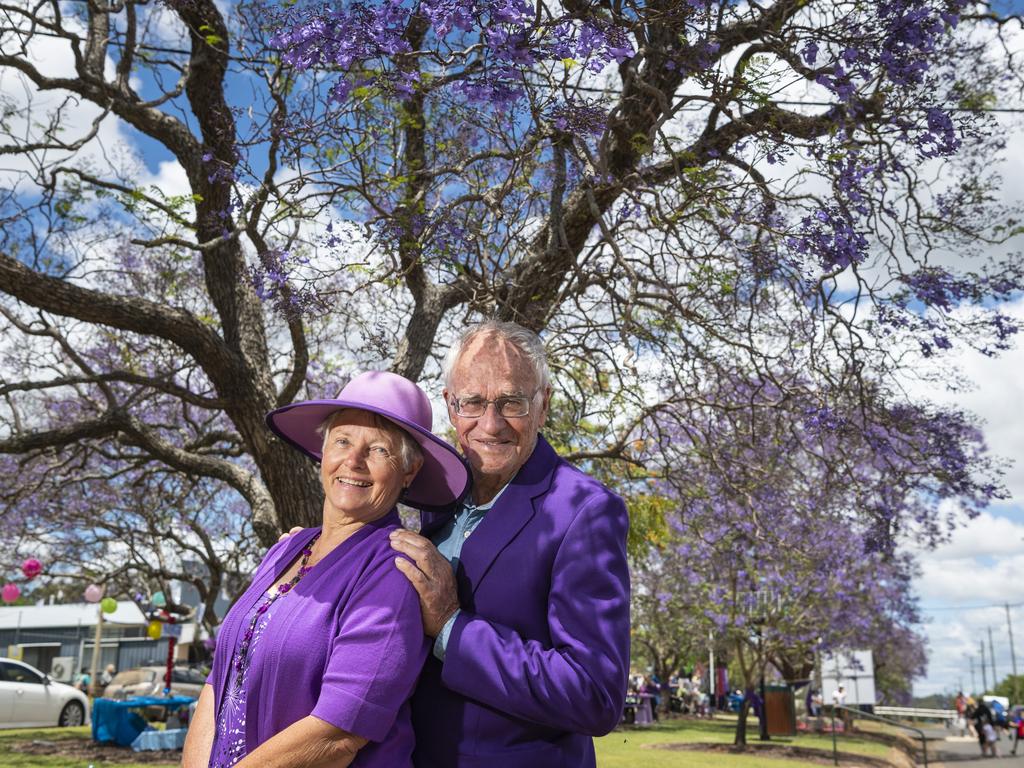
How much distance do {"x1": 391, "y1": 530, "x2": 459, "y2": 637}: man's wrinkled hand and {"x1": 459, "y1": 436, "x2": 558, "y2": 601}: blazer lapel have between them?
0.09 metres

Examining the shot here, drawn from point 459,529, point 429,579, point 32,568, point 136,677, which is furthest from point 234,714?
→ point 136,677

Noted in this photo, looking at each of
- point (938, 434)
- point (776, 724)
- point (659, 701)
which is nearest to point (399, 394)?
point (938, 434)

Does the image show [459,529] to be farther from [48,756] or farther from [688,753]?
[688,753]

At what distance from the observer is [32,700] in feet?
57.7

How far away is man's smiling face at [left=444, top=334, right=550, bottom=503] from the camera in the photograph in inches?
91.7

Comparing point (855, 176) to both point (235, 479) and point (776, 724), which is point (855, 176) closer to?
point (235, 479)

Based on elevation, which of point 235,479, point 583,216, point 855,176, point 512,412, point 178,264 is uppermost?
point 178,264

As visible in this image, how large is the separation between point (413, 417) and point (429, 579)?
43cm

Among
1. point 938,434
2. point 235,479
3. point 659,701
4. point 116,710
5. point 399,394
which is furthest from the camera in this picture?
point 659,701

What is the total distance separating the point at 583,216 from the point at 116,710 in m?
11.8

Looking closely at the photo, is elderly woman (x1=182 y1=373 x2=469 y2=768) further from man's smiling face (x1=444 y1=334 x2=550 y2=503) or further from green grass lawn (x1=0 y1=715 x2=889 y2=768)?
green grass lawn (x1=0 y1=715 x2=889 y2=768)

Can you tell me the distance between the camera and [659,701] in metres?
39.4

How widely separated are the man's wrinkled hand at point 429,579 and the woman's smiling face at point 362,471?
15cm

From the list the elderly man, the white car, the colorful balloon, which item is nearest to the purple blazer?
the elderly man
